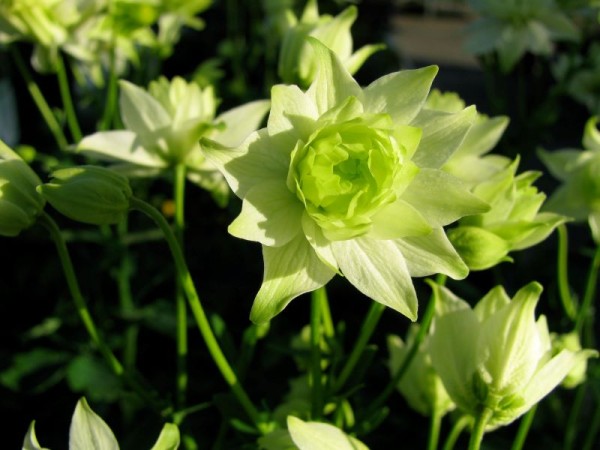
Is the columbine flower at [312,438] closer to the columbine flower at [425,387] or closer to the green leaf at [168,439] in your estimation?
the green leaf at [168,439]

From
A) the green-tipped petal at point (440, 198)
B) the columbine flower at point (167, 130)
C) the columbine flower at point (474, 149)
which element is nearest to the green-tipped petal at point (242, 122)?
the columbine flower at point (167, 130)

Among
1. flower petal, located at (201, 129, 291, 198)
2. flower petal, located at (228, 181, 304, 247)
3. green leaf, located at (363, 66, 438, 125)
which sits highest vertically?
green leaf, located at (363, 66, 438, 125)

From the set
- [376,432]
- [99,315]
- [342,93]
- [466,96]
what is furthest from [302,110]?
[466,96]

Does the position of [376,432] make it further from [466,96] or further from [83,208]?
[466,96]

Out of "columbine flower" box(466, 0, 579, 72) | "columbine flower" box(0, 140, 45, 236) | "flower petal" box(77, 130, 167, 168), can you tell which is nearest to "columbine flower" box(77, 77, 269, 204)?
"flower petal" box(77, 130, 167, 168)

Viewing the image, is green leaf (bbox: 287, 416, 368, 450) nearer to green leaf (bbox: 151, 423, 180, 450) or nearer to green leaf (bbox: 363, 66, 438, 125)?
green leaf (bbox: 151, 423, 180, 450)

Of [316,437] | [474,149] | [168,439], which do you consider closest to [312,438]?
[316,437]

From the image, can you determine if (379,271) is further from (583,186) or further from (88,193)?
(583,186)

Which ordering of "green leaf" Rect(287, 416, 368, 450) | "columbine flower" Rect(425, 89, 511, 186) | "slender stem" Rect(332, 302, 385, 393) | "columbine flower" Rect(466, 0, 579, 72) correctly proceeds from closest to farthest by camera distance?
"green leaf" Rect(287, 416, 368, 450), "slender stem" Rect(332, 302, 385, 393), "columbine flower" Rect(425, 89, 511, 186), "columbine flower" Rect(466, 0, 579, 72)
